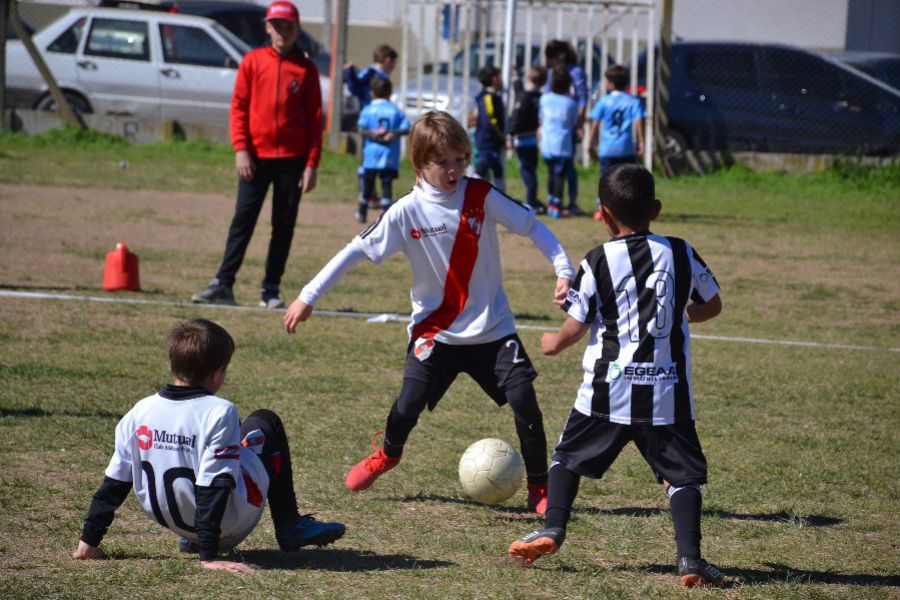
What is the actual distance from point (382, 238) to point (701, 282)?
1.36m

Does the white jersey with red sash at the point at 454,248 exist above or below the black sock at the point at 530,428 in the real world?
above

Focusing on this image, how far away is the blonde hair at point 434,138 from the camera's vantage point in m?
4.76

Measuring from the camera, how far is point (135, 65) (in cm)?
1911

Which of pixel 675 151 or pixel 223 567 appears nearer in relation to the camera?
pixel 223 567

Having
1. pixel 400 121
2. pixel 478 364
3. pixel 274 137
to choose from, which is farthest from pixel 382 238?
pixel 400 121

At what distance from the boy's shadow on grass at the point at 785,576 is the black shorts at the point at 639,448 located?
1.11 feet

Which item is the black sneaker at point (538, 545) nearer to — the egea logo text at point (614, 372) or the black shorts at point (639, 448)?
the black shorts at point (639, 448)

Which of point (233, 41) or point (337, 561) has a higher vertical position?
point (233, 41)

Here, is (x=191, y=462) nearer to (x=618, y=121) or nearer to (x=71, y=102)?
(x=618, y=121)

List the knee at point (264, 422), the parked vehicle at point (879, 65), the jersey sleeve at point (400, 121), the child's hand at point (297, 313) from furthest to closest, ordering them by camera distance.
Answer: the parked vehicle at point (879, 65) → the jersey sleeve at point (400, 121) → the child's hand at point (297, 313) → the knee at point (264, 422)

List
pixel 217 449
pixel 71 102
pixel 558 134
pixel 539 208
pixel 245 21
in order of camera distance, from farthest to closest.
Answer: pixel 245 21, pixel 71 102, pixel 539 208, pixel 558 134, pixel 217 449

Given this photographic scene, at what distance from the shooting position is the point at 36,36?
19422mm

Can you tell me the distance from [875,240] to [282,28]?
810 cm

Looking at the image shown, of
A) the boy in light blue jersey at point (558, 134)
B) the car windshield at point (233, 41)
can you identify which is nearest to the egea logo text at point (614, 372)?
the boy in light blue jersey at point (558, 134)
